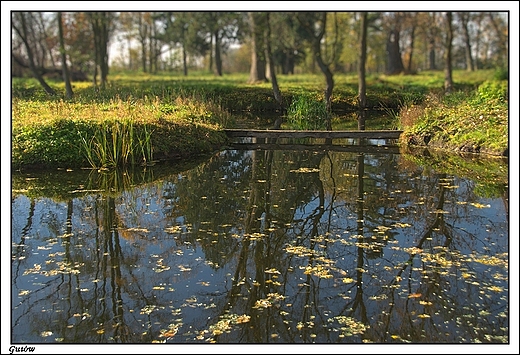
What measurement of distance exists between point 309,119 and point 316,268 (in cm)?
1272

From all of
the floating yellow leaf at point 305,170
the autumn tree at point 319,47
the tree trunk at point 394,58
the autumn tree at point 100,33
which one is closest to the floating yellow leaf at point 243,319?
the floating yellow leaf at point 305,170

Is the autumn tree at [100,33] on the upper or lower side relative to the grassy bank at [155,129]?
upper

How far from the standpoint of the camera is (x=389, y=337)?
377 centimetres

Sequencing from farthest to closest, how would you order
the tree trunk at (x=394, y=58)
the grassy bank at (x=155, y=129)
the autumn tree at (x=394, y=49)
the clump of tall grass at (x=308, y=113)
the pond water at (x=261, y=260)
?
the tree trunk at (x=394, y=58)
the autumn tree at (x=394, y=49)
the clump of tall grass at (x=308, y=113)
the grassy bank at (x=155, y=129)
the pond water at (x=261, y=260)

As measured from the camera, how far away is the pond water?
155 inches

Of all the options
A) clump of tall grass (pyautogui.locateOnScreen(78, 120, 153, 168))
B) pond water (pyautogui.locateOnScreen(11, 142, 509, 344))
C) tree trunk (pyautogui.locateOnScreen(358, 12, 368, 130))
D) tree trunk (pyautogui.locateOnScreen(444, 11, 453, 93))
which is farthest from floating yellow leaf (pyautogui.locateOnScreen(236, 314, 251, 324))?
tree trunk (pyautogui.locateOnScreen(444, 11, 453, 93))

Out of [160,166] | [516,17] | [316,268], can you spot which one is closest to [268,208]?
[316,268]

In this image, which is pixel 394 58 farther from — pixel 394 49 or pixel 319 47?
pixel 319 47

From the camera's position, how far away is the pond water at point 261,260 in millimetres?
3943

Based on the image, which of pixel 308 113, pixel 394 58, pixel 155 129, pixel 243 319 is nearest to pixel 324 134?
pixel 308 113

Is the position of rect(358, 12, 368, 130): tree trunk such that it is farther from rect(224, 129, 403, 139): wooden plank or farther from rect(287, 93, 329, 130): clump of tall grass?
rect(224, 129, 403, 139): wooden plank

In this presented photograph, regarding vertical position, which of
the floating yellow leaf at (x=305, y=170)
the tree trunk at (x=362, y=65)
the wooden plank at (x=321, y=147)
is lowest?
the floating yellow leaf at (x=305, y=170)

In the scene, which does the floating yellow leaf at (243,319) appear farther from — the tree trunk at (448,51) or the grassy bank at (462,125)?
the tree trunk at (448,51)

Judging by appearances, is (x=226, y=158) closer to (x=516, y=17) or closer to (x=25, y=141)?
(x=25, y=141)
